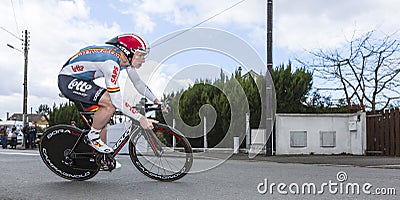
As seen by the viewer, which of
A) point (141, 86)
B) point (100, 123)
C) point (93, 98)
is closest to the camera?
point (93, 98)

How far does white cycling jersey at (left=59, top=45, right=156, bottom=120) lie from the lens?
6324 millimetres

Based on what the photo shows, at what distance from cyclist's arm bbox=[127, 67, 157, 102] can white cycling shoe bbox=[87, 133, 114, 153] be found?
2.73 ft

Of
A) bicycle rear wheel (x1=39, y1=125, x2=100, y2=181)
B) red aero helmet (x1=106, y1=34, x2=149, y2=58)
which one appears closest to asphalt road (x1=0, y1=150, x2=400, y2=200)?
bicycle rear wheel (x1=39, y1=125, x2=100, y2=181)

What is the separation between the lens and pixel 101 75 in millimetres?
6539

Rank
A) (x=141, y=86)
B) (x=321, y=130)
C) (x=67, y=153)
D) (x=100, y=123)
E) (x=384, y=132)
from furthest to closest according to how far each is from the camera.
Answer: (x=321, y=130), (x=384, y=132), (x=141, y=86), (x=67, y=153), (x=100, y=123)

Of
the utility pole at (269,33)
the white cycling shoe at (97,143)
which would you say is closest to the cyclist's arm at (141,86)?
the white cycling shoe at (97,143)

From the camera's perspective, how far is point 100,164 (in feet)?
21.9

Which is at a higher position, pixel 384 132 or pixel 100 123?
pixel 100 123

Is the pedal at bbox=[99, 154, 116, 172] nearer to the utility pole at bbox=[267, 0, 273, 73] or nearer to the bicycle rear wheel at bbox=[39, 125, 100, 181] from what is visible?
the bicycle rear wheel at bbox=[39, 125, 100, 181]

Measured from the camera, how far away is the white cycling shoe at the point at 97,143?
21.7 feet

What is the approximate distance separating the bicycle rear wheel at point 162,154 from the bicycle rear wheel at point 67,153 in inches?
21.8

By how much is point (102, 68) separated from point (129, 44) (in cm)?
46

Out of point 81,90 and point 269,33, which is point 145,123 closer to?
point 81,90

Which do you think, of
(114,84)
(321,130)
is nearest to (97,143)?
(114,84)
